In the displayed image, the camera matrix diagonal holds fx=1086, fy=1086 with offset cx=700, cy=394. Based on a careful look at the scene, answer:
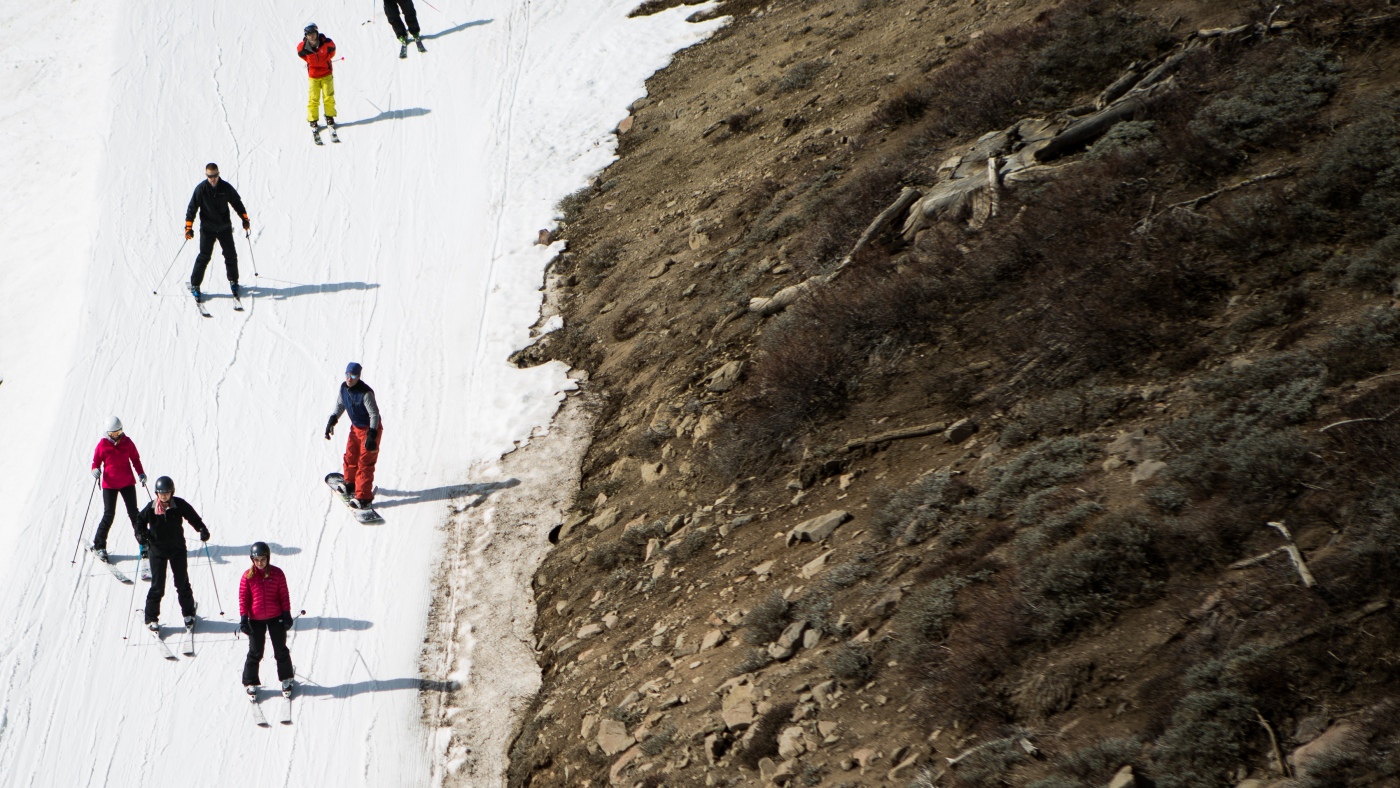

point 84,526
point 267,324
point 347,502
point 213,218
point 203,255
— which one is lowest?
point 84,526

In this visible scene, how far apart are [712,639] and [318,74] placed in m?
16.9

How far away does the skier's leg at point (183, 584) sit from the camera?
1159 centimetres

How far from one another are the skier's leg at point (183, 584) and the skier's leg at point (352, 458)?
2.23 m

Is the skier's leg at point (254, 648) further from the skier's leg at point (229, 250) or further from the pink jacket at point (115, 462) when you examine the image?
the skier's leg at point (229, 250)

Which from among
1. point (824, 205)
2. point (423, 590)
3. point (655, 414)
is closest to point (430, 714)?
point (423, 590)

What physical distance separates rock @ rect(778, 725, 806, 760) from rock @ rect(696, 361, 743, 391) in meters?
4.93

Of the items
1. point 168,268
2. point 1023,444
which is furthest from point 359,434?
point 1023,444

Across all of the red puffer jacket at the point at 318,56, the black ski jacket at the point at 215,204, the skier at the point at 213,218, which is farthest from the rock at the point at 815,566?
the red puffer jacket at the point at 318,56

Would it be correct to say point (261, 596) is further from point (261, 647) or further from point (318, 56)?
point (318, 56)

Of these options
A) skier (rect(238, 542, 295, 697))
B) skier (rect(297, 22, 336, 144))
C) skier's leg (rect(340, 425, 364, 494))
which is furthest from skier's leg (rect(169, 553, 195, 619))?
skier (rect(297, 22, 336, 144))

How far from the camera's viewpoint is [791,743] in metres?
7.79

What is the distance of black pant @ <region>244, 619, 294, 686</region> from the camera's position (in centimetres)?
1086

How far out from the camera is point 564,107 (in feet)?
77.7

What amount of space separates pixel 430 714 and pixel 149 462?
6.39 metres
